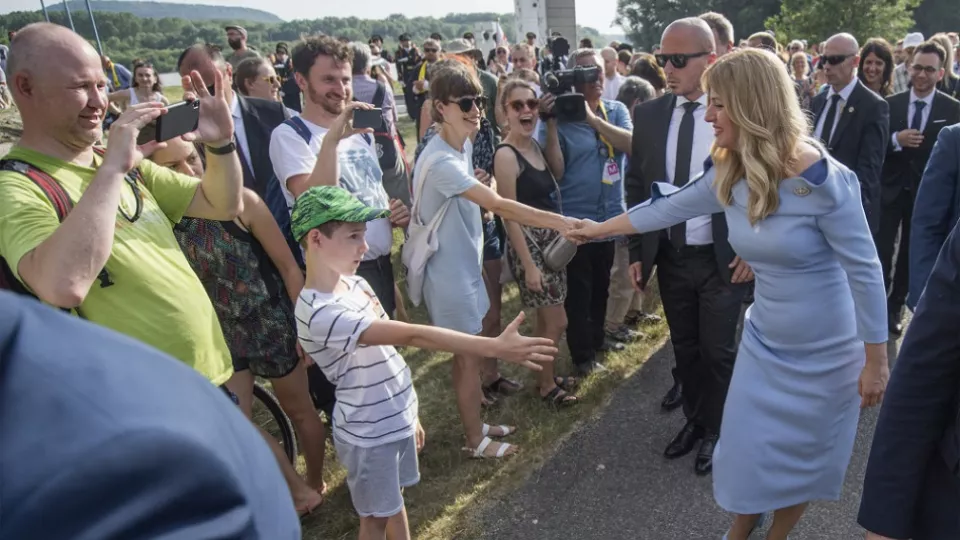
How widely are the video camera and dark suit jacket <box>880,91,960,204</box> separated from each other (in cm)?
258

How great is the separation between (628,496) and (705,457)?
1.56 ft

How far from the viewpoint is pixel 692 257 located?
11.3 feet

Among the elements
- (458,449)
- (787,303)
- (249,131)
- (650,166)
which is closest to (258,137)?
(249,131)

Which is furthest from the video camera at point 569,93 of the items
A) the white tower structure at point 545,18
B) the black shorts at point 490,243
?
the white tower structure at point 545,18

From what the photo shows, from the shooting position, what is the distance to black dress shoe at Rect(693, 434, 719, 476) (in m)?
3.45

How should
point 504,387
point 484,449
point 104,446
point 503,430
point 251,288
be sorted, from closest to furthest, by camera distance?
point 104,446 → point 251,288 → point 484,449 → point 503,430 → point 504,387

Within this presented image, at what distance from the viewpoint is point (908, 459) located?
4.72 feet

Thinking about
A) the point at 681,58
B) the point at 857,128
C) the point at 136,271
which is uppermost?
the point at 681,58

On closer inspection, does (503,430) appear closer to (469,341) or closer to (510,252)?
(510,252)

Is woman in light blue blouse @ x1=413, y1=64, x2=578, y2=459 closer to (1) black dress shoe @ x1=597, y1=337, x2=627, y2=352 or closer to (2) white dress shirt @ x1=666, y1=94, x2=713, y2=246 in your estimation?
(2) white dress shirt @ x1=666, y1=94, x2=713, y2=246

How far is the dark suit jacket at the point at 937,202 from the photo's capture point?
2.97 m

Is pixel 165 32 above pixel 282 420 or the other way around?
above

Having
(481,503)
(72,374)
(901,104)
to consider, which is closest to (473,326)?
(481,503)

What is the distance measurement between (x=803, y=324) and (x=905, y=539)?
1.07m
